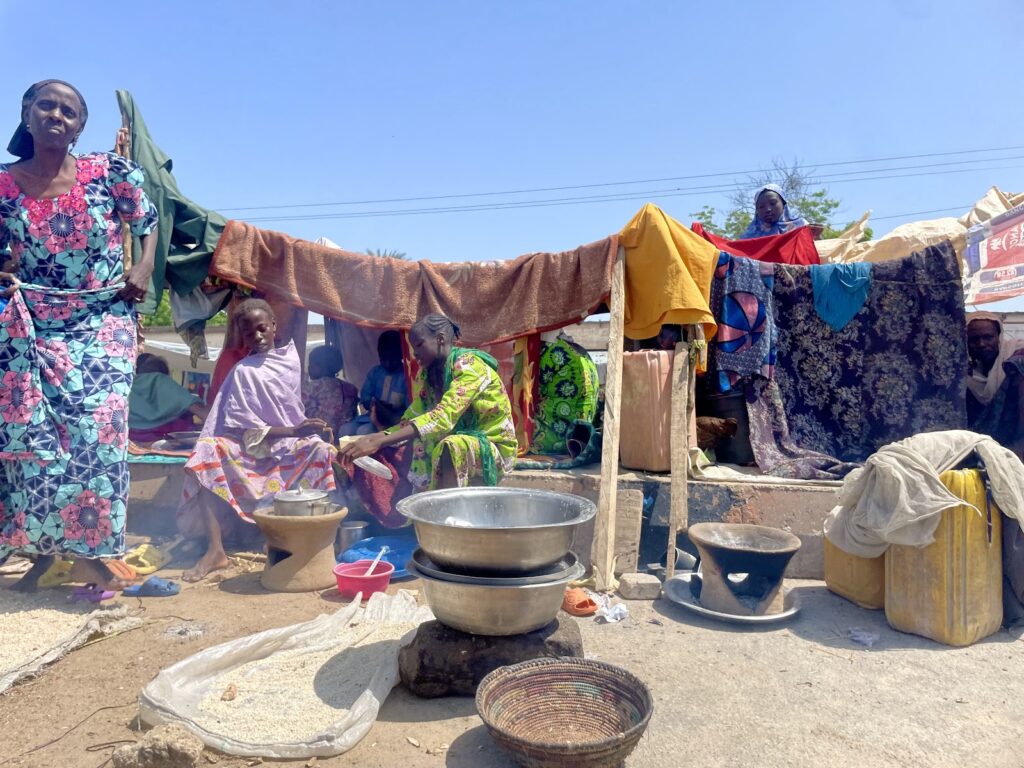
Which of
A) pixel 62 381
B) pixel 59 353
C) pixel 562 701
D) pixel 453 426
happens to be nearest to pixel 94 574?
pixel 62 381

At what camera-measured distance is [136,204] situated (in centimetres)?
369

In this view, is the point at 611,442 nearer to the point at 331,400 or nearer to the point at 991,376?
the point at 331,400

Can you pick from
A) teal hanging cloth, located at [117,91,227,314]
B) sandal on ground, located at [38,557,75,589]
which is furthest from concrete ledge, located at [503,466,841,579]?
teal hanging cloth, located at [117,91,227,314]

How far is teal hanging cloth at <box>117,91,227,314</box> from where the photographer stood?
15.7ft

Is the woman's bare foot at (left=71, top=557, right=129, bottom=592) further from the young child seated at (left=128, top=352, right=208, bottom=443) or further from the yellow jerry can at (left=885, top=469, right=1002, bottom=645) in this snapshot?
the yellow jerry can at (left=885, top=469, right=1002, bottom=645)

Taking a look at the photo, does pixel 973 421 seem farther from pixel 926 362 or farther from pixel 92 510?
pixel 92 510

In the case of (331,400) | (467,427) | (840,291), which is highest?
(840,291)

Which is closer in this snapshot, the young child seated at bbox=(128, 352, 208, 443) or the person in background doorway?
the person in background doorway

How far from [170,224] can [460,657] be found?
3.90 meters

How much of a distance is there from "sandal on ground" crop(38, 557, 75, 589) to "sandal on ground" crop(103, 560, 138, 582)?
176mm

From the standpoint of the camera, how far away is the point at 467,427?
431 centimetres

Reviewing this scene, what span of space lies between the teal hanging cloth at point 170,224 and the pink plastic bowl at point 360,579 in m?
2.39

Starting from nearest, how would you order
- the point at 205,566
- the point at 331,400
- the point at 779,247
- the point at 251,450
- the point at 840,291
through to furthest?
the point at 205,566 < the point at 251,450 < the point at 840,291 < the point at 331,400 < the point at 779,247

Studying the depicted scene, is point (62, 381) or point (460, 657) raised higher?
point (62, 381)
